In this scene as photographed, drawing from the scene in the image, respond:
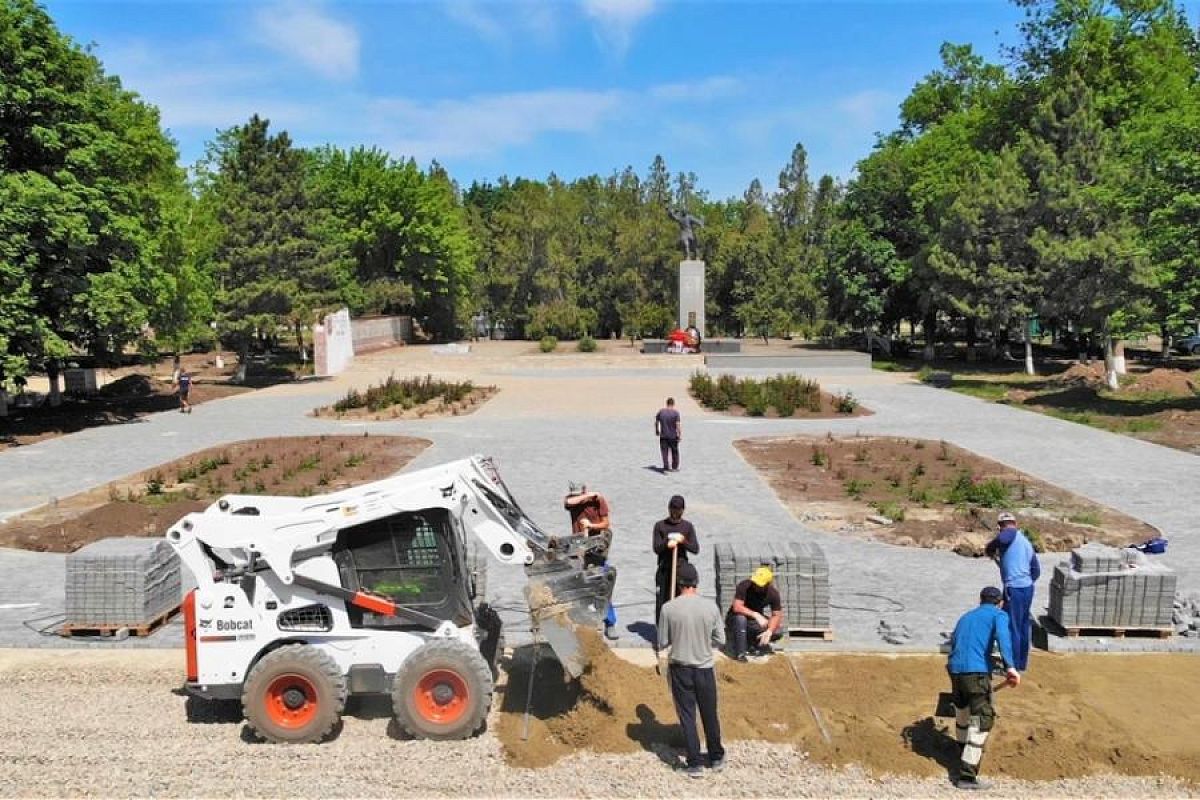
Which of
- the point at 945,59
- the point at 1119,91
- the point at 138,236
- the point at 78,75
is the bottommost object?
the point at 138,236

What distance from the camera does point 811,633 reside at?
32.1ft

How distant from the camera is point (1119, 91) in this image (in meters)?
42.7

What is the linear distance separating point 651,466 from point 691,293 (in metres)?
36.7

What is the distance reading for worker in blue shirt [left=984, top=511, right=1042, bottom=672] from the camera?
28.8ft

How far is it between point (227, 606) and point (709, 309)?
68.5m

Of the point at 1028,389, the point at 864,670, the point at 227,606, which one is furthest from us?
the point at 1028,389

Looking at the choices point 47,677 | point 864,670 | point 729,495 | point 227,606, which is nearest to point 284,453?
point 729,495

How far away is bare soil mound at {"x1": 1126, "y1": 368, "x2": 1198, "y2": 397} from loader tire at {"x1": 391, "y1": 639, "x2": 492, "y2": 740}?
3336cm

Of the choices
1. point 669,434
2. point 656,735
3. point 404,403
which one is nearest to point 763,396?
point 669,434

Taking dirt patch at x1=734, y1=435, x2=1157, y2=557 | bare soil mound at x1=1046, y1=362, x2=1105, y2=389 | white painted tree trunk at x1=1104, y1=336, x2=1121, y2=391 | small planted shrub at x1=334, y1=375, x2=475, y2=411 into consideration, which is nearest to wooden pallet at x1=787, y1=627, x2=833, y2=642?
dirt patch at x1=734, y1=435, x2=1157, y2=557

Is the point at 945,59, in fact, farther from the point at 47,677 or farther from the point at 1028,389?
the point at 47,677

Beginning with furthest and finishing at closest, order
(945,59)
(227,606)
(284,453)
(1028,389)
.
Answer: (945,59)
(1028,389)
(284,453)
(227,606)

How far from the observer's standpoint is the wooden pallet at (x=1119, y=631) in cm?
956

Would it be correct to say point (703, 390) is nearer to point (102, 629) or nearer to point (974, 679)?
point (102, 629)
